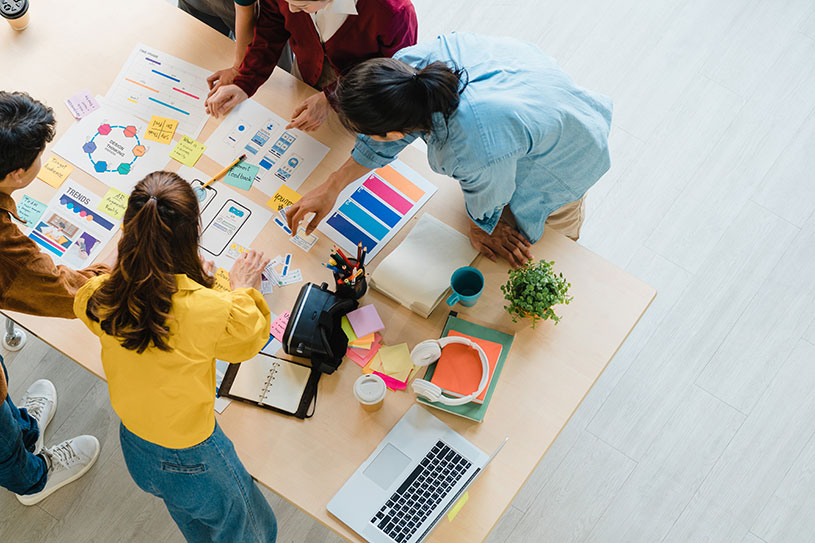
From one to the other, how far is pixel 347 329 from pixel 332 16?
0.77 m

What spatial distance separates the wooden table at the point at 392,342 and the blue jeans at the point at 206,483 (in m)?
0.06

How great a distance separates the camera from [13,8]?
1.99m

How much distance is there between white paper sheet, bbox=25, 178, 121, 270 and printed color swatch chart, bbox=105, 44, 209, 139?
294 millimetres

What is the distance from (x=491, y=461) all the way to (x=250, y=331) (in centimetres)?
62

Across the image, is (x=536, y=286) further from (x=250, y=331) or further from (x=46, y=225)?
(x=46, y=225)

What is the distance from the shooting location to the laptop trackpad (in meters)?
1.56

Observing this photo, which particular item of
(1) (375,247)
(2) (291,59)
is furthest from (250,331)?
(2) (291,59)

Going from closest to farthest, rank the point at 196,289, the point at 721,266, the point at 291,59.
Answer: the point at 196,289 < the point at 291,59 < the point at 721,266

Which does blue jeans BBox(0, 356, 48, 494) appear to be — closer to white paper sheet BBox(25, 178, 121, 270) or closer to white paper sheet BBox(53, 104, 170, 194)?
white paper sheet BBox(25, 178, 121, 270)

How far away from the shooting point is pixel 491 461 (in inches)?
62.2

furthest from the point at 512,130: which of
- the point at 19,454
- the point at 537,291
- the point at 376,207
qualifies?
the point at 19,454

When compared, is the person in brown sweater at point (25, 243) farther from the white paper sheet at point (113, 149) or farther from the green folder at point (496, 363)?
the green folder at point (496, 363)

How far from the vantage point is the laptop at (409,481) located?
151 cm

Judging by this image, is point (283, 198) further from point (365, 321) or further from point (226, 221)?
point (365, 321)
